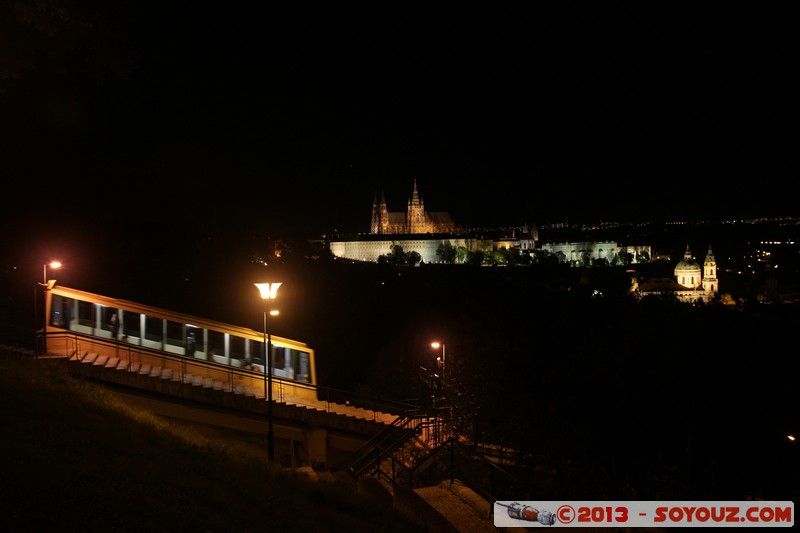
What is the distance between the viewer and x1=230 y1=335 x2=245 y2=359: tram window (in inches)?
474

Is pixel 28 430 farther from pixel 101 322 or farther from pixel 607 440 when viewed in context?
pixel 607 440

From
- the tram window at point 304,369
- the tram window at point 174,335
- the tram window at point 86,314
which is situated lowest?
the tram window at point 304,369

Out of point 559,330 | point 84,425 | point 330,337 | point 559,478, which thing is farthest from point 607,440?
point 330,337

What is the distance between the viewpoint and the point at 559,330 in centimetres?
1369

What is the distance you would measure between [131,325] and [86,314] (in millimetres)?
921

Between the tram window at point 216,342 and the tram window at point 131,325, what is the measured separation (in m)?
1.36

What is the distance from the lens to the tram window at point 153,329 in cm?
1192

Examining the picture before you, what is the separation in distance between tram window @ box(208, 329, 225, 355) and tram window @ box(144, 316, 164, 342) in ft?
3.12

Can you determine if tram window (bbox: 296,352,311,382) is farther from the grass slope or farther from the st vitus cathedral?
the st vitus cathedral

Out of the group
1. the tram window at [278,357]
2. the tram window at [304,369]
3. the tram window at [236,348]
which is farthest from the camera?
the tram window at [304,369]

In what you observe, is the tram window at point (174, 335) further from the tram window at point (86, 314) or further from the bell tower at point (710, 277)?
the bell tower at point (710, 277)

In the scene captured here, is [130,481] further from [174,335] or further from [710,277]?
[710,277]

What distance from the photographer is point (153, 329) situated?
471 inches

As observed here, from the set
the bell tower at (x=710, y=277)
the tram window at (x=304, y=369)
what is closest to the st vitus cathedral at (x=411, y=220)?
the bell tower at (x=710, y=277)
